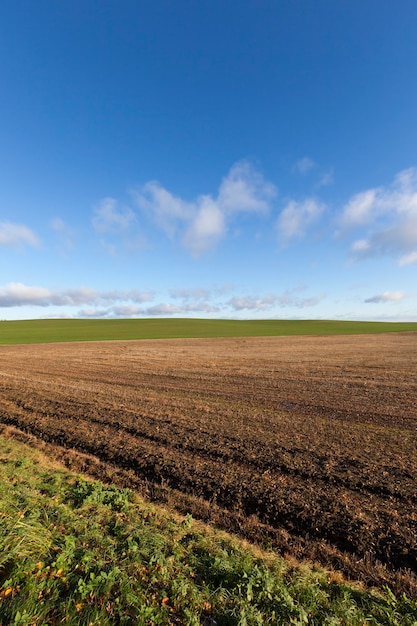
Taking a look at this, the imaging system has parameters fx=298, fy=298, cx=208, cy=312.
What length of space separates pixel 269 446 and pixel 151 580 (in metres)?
7.24

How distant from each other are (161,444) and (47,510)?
16.8 feet

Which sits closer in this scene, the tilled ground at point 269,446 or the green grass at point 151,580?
the green grass at point 151,580

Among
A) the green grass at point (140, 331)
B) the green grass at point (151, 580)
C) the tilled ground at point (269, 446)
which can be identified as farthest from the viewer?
the green grass at point (140, 331)

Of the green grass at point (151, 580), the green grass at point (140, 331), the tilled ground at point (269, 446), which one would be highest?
the green grass at point (140, 331)

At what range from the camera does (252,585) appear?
4918 millimetres

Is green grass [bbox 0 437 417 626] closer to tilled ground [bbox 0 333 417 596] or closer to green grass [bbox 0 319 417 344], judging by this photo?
tilled ground [bbox 0 333 417 596]

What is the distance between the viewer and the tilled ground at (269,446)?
6.77 meters

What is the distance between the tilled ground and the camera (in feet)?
22.2

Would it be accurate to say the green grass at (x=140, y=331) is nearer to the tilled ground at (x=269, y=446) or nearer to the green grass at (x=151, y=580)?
the tilled ground at (x=269, y=446)

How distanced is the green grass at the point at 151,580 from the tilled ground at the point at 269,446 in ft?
3.12

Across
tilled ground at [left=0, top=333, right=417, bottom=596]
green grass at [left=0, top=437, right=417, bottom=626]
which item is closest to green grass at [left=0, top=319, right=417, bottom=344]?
tilled ground at [left=0, top=333, right=417, bottom=596]

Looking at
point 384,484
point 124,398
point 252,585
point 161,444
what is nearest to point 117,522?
point 252,585

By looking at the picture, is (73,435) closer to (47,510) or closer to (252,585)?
(47,510)

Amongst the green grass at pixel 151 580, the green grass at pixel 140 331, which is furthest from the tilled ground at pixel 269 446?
the green grass at pixel 140 331
